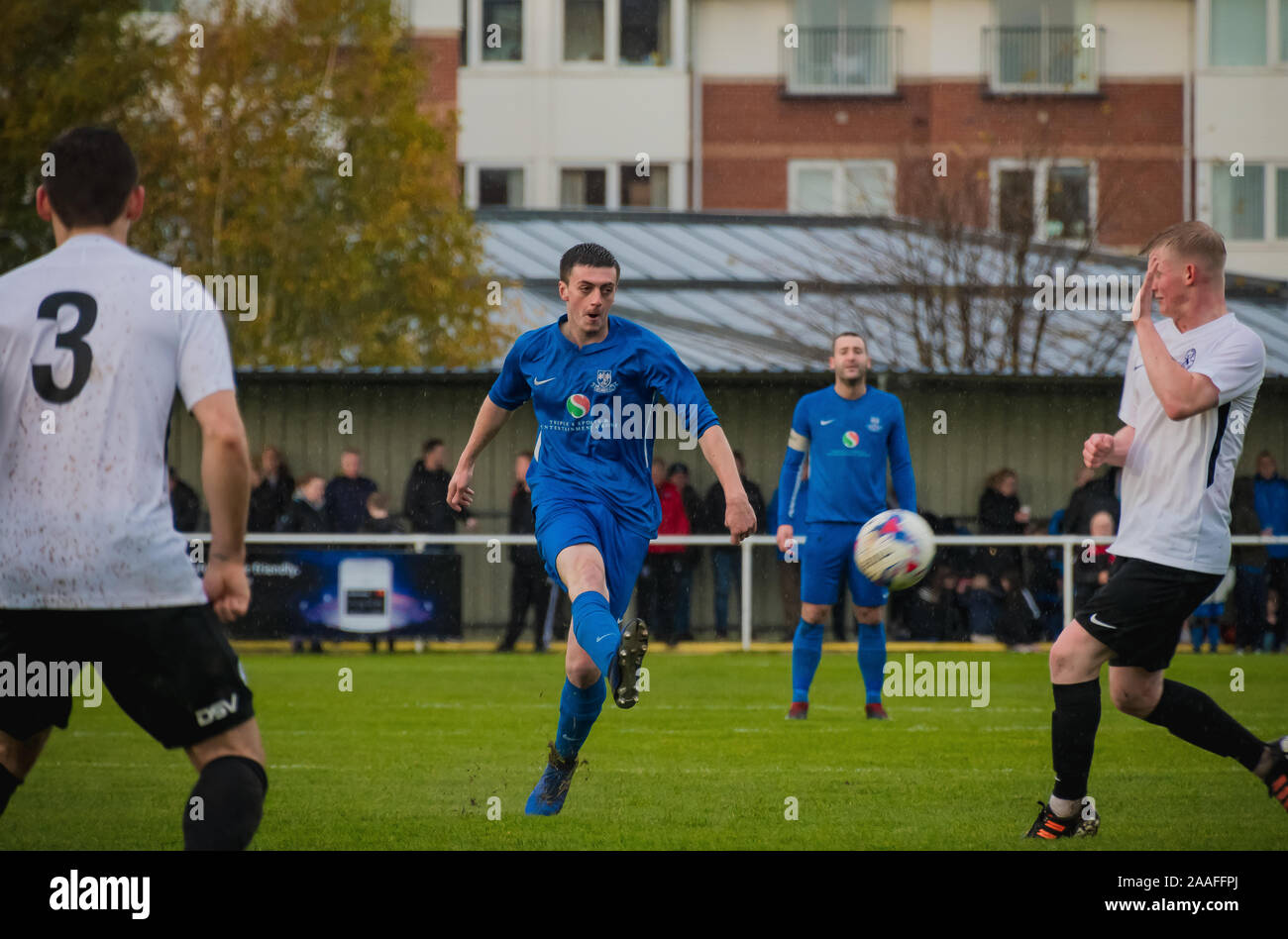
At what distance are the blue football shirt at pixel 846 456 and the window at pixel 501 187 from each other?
24.2 m

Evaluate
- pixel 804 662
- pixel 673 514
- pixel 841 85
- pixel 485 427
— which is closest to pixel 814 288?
pixel 673 514

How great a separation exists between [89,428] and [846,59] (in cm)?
3168

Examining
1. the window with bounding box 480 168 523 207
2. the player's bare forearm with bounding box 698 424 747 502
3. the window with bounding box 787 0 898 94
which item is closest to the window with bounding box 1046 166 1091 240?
the window with bounding box 787 0 898 94

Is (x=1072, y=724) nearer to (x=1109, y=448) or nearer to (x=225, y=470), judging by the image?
(x=1109, y=448)

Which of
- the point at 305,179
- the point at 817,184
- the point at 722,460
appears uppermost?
the point at 817,184

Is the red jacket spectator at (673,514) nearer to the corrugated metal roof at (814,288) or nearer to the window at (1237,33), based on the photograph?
the corrugated metal roof at (814,288)

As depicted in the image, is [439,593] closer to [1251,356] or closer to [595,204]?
[1251,356]

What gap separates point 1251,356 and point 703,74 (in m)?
29.5

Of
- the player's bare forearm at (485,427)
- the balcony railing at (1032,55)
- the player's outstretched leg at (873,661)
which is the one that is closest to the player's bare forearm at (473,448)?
the player's bare forearm at (485,427)

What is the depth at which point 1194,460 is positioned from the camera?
6.30 m

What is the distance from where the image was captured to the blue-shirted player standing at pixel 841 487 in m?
11.2
